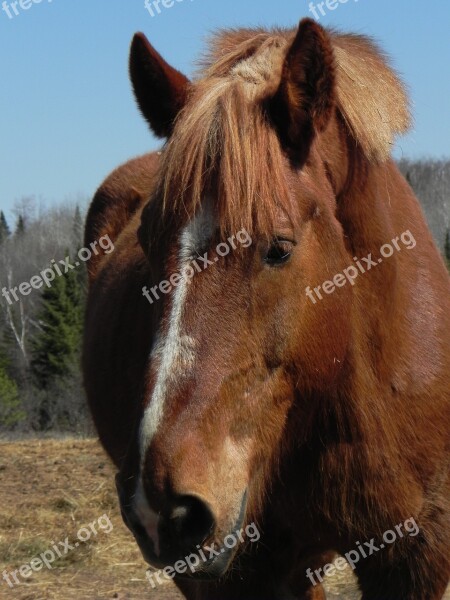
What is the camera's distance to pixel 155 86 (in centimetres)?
317

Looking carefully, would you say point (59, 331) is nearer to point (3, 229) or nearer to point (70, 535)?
point (70, 535)

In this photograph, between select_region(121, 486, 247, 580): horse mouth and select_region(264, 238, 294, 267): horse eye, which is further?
select_region(264, 238, 294, 267): horse eye

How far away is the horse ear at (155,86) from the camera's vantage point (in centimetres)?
312

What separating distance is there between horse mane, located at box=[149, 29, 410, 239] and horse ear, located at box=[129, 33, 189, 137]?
7cm

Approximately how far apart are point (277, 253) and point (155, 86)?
831 millimetres

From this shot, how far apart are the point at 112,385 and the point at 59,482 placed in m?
4.04

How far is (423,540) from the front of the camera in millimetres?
3416

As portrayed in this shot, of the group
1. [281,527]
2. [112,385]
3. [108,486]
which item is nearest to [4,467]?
[108,486]

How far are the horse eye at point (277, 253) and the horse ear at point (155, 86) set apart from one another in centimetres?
66

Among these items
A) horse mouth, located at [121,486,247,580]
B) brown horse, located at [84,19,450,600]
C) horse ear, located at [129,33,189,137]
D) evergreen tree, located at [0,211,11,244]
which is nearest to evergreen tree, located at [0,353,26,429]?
brown horse, located at [84,19,450,600]

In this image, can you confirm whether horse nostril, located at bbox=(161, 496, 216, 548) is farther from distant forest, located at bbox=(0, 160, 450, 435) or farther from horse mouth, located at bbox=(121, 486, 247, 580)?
distant forest, located at bbox=(0, 160, 450, 435)

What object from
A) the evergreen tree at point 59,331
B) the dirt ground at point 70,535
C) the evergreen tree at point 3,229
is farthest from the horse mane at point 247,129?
the evergreen tree at point 3,229

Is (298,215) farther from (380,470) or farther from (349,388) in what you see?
(380,470)

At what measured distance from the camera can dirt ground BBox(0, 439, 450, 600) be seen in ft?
19.0
